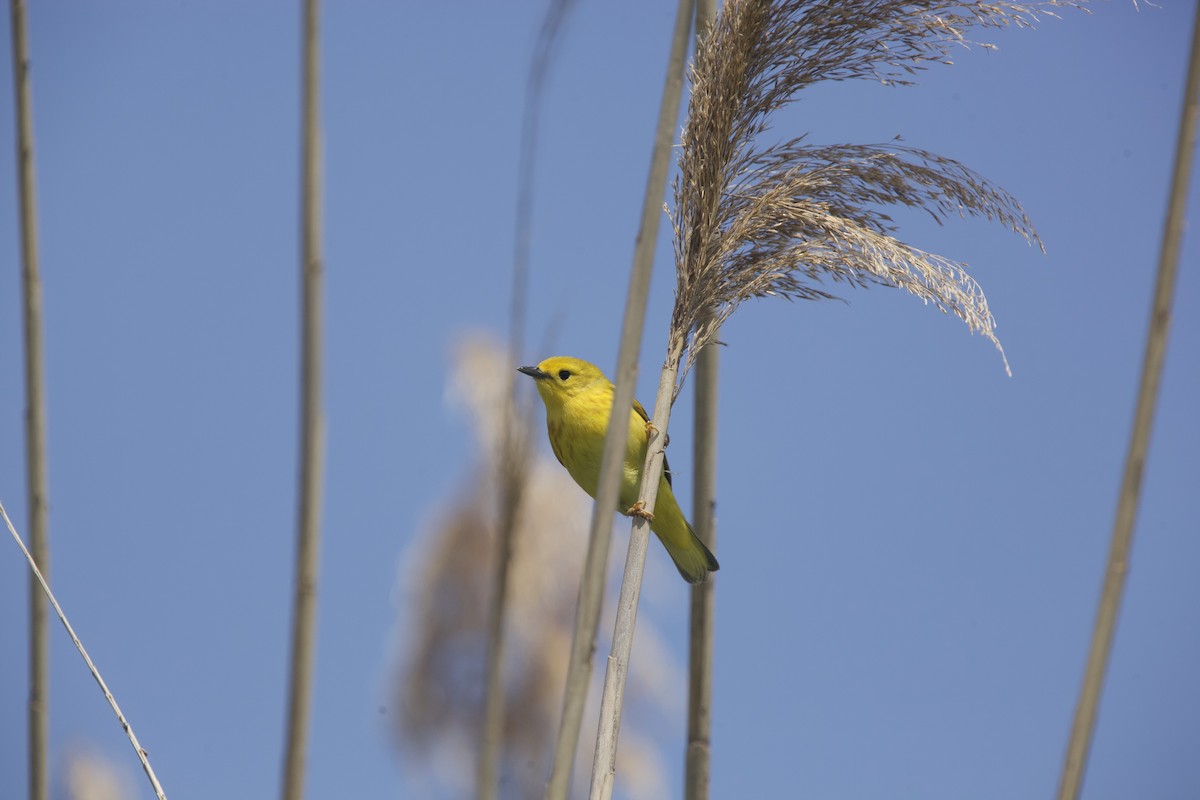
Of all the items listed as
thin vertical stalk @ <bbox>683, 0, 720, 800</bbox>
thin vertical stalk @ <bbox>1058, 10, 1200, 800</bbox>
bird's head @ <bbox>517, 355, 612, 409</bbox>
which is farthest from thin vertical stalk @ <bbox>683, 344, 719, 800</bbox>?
bird's head @ <bbox>517, 355, 612, 409</bbox>

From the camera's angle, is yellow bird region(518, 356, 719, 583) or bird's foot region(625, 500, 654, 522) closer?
bird's foot region(625, 500, 654, 522)

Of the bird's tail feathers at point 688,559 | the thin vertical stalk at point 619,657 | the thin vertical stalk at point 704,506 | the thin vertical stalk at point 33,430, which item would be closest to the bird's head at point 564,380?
the bird's tail feathers at point 688,559

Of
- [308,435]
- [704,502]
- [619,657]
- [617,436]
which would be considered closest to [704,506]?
[704,502]

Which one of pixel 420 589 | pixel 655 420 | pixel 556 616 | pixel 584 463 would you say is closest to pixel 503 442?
pixel 655 420

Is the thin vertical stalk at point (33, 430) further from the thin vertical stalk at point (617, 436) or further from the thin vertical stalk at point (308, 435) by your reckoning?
the thin vertical stalk at point (617, 436)

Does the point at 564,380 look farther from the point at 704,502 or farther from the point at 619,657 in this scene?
the point at 619,657

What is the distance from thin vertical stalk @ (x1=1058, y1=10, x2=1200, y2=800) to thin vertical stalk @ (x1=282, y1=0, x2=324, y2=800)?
1.02 meters

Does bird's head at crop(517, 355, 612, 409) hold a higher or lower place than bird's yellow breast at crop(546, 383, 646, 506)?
higher

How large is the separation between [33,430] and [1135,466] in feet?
5.69

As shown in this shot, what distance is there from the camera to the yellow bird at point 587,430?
4582mm

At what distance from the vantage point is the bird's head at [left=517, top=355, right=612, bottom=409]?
4770 mm

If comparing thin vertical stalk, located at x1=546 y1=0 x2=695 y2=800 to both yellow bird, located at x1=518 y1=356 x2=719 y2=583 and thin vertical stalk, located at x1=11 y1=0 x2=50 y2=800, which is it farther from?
yellow bird, located at x1=518 y1=356 x2=719 y2=583

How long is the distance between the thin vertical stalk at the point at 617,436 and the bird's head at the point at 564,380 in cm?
309

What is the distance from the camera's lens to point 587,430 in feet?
15.1
